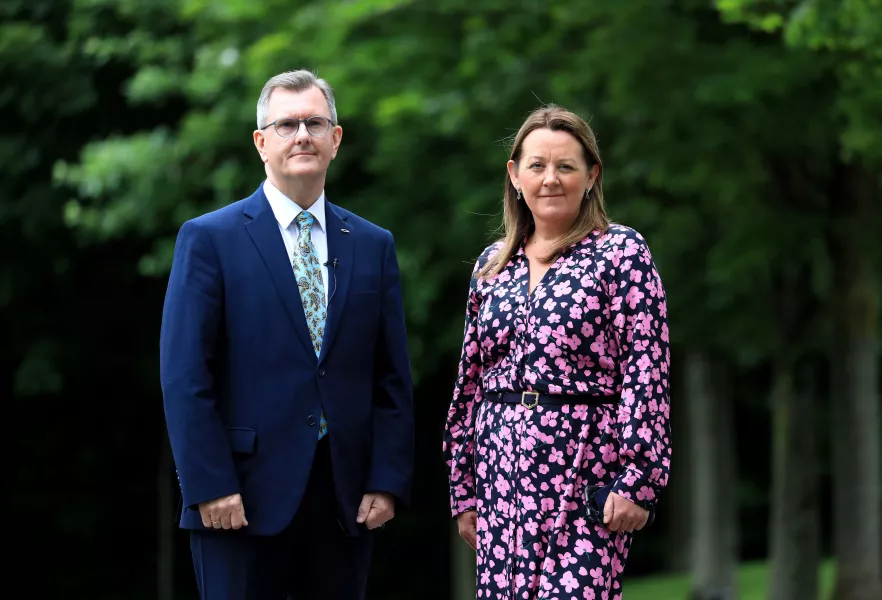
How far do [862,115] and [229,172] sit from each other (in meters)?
5.42

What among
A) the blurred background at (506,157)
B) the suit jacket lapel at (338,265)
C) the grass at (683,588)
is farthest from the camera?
the grass at (683,588)

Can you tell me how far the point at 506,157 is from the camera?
1170 centimetres

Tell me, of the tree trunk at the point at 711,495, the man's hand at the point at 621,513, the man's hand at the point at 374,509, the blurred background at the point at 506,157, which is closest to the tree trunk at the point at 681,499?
the blurred background at the point at 506,157

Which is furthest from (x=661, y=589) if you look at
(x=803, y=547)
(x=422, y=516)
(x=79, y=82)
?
(x=79, y=82)

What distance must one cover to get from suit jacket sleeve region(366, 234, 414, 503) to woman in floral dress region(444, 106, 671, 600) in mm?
256

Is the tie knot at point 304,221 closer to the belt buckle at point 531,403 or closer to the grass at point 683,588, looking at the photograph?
the belt buckle at point 531,403

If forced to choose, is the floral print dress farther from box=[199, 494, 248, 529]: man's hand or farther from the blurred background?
the blurred background

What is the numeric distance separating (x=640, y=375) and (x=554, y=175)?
661 millimetres

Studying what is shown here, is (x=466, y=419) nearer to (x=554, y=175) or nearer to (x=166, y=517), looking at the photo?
(x=554, y=175)

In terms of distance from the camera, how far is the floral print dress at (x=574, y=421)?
4258 mm

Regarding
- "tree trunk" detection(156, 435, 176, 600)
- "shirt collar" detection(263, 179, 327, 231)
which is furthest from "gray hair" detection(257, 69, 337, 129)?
"tree trunk" detection(156, 435, 176, 600)

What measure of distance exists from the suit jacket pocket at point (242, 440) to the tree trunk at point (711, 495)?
12653mm

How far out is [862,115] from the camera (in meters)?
9.99

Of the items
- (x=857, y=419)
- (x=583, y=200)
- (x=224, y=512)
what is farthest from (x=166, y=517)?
(x=583, y=200)
